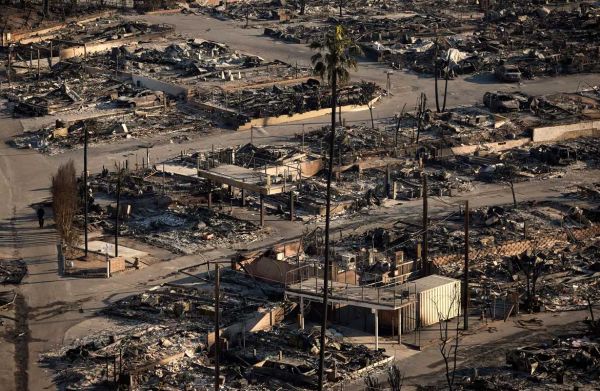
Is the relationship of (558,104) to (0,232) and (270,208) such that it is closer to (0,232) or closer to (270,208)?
(270,208)

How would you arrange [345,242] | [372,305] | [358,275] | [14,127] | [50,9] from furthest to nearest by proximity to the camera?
1. [50,9]
2. [14,127]
3. [345,242]
4. [358,275]
5. [372,305]

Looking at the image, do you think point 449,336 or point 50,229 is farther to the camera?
point 50,229

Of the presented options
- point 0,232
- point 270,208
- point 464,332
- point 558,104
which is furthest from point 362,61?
point 464,332

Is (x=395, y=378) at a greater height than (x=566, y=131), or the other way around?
(x=566, y=131)

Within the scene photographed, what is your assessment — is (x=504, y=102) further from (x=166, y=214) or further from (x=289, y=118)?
(x=166, y=214)

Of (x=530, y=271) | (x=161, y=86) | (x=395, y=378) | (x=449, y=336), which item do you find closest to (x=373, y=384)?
(x=395, y=378)

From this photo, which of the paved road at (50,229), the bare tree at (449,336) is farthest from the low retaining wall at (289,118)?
the bare tree at (449,336)
